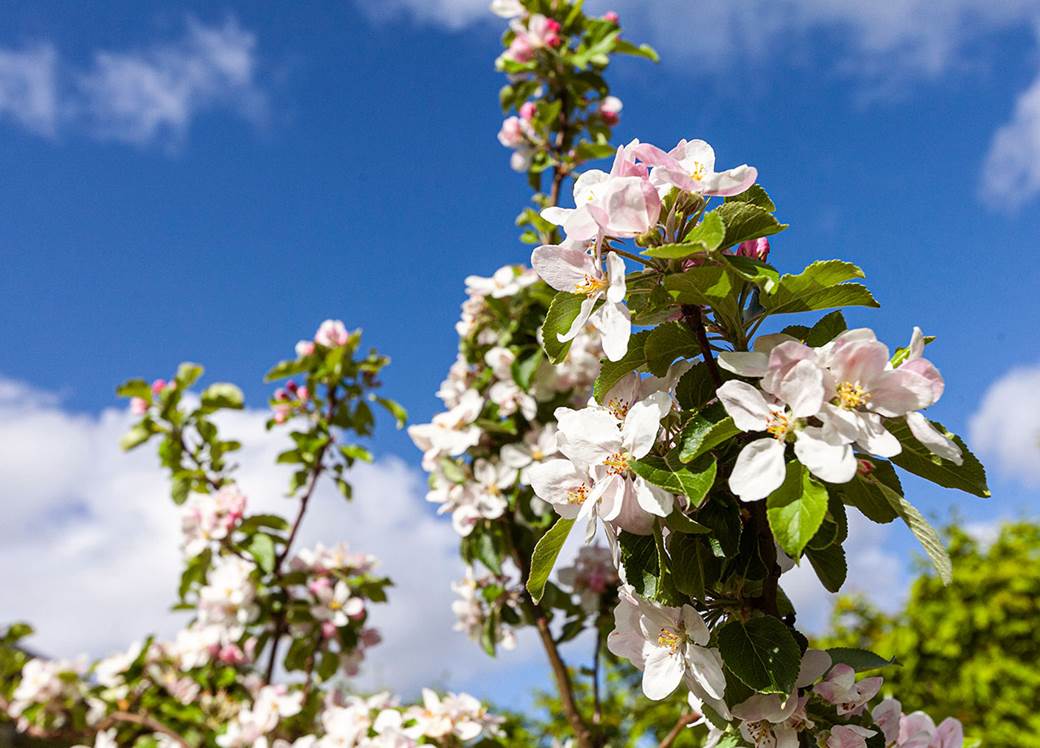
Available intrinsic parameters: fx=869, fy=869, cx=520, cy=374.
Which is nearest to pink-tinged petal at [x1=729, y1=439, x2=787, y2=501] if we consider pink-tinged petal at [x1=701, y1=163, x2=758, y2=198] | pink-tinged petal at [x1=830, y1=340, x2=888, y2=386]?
pink-tinged petal at [x1=830, y1=340, x2=888, y2=386]

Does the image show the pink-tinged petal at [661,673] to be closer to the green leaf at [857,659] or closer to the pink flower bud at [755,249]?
the green leaf at [857,659]

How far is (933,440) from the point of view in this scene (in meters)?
0.96

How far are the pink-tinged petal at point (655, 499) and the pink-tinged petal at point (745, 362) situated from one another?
165 mm

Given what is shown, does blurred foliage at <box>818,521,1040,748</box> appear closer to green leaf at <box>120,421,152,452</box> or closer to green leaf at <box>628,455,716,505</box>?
green leaf at <box>120,421,152,452</box>

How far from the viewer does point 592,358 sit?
2.50 metres

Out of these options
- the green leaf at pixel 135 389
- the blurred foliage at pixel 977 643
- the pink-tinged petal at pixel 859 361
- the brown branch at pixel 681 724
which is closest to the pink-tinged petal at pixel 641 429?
the pink-tinged petal at pixel 859 361

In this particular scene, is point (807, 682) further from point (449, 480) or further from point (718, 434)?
point (449, 480)

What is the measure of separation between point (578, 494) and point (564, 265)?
0.29 meters

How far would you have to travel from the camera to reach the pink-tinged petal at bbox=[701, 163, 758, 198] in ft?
3.47

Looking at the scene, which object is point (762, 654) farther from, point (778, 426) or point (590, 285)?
point (590, 285)

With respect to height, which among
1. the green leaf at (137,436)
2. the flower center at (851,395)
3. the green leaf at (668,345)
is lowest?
the flower center at (851,395)

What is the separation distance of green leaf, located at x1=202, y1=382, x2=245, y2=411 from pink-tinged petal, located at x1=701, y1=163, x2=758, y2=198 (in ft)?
7.77

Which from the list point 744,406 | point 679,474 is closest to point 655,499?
point 679,474

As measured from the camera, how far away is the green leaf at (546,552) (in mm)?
1111
